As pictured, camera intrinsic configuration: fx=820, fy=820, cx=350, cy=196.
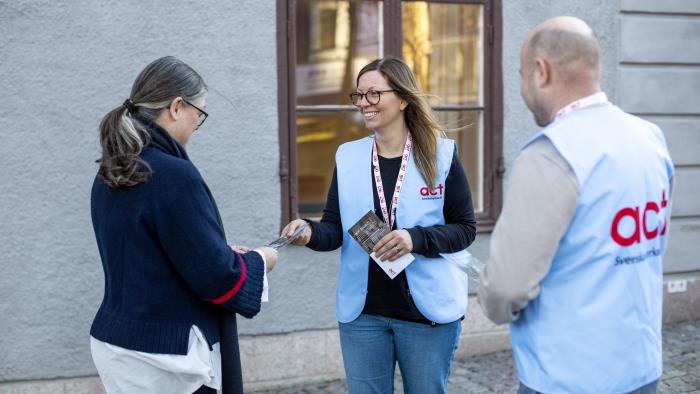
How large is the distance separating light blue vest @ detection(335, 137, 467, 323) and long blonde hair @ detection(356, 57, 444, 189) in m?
0.05

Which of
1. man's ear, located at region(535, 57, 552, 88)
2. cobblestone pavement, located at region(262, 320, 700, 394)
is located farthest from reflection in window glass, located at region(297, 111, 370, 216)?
man's ear, located at region(535, 57, 552, 88)

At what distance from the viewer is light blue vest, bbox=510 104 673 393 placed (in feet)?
6.97

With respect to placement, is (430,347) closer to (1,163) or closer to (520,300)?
(520,300)

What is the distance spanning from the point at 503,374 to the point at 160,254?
367cm

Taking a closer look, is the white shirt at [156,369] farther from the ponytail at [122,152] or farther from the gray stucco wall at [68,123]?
the gray stucco wall at [68,123]

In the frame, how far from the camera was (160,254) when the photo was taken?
2.58 metres

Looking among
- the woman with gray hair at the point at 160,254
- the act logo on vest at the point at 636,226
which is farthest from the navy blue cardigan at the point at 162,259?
the act logo on vest at the point at 636,226

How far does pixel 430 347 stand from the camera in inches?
127

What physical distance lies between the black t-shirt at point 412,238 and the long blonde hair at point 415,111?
105 mm

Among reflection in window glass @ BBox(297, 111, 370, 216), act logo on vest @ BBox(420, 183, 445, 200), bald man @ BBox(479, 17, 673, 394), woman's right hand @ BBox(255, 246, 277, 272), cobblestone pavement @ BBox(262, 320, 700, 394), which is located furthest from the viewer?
reflection in window glass @ BBox(297, 111, 370, 216)

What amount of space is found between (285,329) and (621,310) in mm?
3643

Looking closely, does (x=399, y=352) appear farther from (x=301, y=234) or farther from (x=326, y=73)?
(x=326, y=73)

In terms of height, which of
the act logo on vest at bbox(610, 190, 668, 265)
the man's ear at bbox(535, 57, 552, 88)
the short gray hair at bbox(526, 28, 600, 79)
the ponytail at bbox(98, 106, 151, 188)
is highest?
the short gray hair at bbox(526, 28, 600, 79)

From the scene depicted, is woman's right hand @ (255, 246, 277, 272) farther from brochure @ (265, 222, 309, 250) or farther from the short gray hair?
the short gray hair
